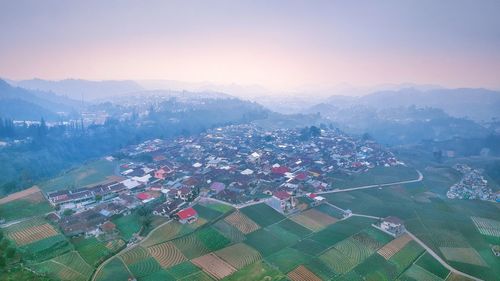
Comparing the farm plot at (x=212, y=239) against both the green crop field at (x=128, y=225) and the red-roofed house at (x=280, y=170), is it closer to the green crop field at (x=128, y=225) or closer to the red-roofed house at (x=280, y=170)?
the green crop field at (x=128, y=225)

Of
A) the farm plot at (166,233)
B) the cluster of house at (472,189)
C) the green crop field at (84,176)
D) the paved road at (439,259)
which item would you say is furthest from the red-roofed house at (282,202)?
the green crop field at (84,176)

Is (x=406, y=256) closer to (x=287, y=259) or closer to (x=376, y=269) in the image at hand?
(x=376, y=269)

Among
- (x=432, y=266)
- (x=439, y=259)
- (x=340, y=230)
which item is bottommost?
(x=439, y=259)

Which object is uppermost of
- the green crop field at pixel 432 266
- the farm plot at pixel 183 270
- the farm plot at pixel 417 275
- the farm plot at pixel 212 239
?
the farm plot at pixel 183 270

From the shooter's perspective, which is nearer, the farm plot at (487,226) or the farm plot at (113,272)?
the farm plot at (113,272)

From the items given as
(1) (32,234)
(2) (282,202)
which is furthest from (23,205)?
(2) (282,202)

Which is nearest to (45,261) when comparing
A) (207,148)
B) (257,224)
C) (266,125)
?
(257,224)

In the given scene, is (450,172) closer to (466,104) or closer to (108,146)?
(108,146)
